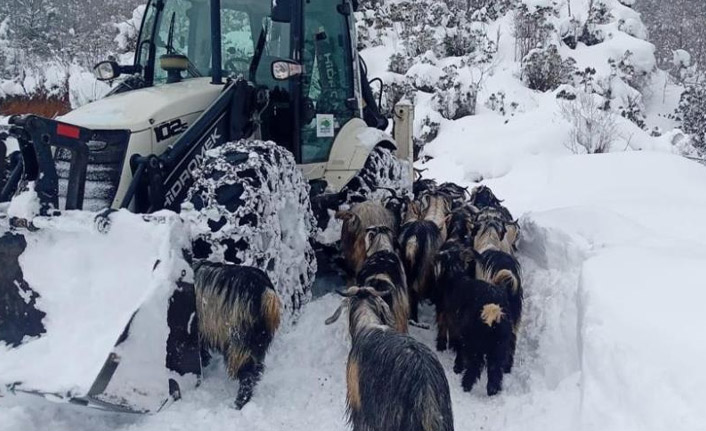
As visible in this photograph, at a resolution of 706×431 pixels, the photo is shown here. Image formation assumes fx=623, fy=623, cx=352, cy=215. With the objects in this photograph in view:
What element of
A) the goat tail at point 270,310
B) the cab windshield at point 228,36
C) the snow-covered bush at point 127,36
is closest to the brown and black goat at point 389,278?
the goat tail at point 270,310

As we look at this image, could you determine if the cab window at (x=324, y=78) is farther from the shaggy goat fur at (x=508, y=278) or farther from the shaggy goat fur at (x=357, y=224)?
the shaggy goat fur at (x=508, y=278)

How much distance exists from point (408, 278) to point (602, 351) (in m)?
2.17

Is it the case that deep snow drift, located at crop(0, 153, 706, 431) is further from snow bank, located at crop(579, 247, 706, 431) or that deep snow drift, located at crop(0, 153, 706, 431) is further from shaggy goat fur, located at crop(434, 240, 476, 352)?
shaggy goat fur, located at crop(434, 240, 476, 352)

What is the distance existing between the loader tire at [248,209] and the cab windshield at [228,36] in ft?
3.95

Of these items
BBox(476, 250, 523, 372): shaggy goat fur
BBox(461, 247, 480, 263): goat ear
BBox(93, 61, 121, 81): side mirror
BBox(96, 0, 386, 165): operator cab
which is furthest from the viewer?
BBox(93, 61, 121, 81): side mirror

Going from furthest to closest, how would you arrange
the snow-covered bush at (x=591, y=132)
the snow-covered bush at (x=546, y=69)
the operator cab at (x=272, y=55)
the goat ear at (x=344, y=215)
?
the snow-covered bush at (x=546, y=69) < the snow-covered bush at (x=591, y=132) < the goat ear at (x=344, y=215) < the operator cab at (x=272, y=55)

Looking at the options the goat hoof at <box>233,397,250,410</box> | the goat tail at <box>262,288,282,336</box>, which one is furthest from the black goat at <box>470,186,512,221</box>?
the goat hoof at <box>233,397,250,410</box>

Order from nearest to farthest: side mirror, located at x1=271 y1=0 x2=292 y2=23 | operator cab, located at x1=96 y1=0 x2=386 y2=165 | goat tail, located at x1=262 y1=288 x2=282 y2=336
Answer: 1. goat tail, located at x1=262 y1=288 x2=282 y2=336
2. side mirror, located at x1=271 y1=0 x2=292 y2=23
3. operator cab, located at x1=96 y1=0 x2=386 y2=165

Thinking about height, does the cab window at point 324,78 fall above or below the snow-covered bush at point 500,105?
above

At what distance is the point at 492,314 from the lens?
155 inches

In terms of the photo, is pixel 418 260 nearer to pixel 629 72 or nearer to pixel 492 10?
pixel 629 72

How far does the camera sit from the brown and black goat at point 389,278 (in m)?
4.27

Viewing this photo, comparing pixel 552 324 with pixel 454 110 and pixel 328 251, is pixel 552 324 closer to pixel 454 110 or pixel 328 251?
pixel 328 251

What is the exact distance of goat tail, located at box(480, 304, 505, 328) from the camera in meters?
3.94
